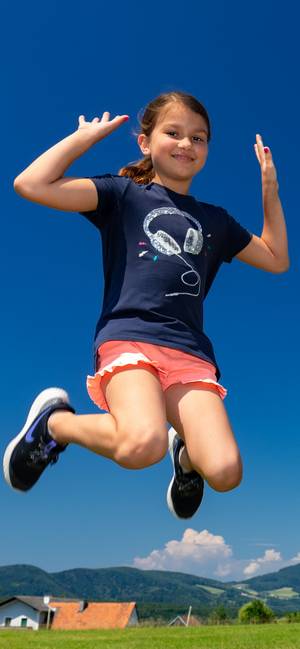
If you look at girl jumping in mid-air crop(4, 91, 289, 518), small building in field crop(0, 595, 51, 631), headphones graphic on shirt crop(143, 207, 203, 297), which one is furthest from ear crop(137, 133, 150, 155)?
small building in field crop(0, 595, 51, 631)

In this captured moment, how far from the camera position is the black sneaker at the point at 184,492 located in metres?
4.87

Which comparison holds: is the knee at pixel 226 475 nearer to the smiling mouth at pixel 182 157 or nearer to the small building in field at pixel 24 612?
the smiling mouth at pixel 182 157

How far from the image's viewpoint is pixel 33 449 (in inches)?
178

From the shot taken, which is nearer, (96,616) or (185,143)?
(185,143)

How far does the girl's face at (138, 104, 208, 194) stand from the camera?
4965 millimetres

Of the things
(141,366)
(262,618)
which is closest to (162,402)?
(141,366)

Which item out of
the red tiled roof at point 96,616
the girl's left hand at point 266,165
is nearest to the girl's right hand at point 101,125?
the girl's left hand at point 266,165

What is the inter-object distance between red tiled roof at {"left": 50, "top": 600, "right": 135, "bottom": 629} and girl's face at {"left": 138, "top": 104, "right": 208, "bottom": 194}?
55204mm

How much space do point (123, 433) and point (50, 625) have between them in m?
71.2

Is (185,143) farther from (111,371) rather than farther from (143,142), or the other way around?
(111,371)

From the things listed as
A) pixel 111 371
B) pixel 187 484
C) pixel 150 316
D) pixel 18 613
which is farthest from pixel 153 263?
pixel 18 613

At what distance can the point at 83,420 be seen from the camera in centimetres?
423

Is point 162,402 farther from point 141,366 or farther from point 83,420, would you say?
point 83,420

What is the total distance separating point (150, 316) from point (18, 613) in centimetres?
8365
